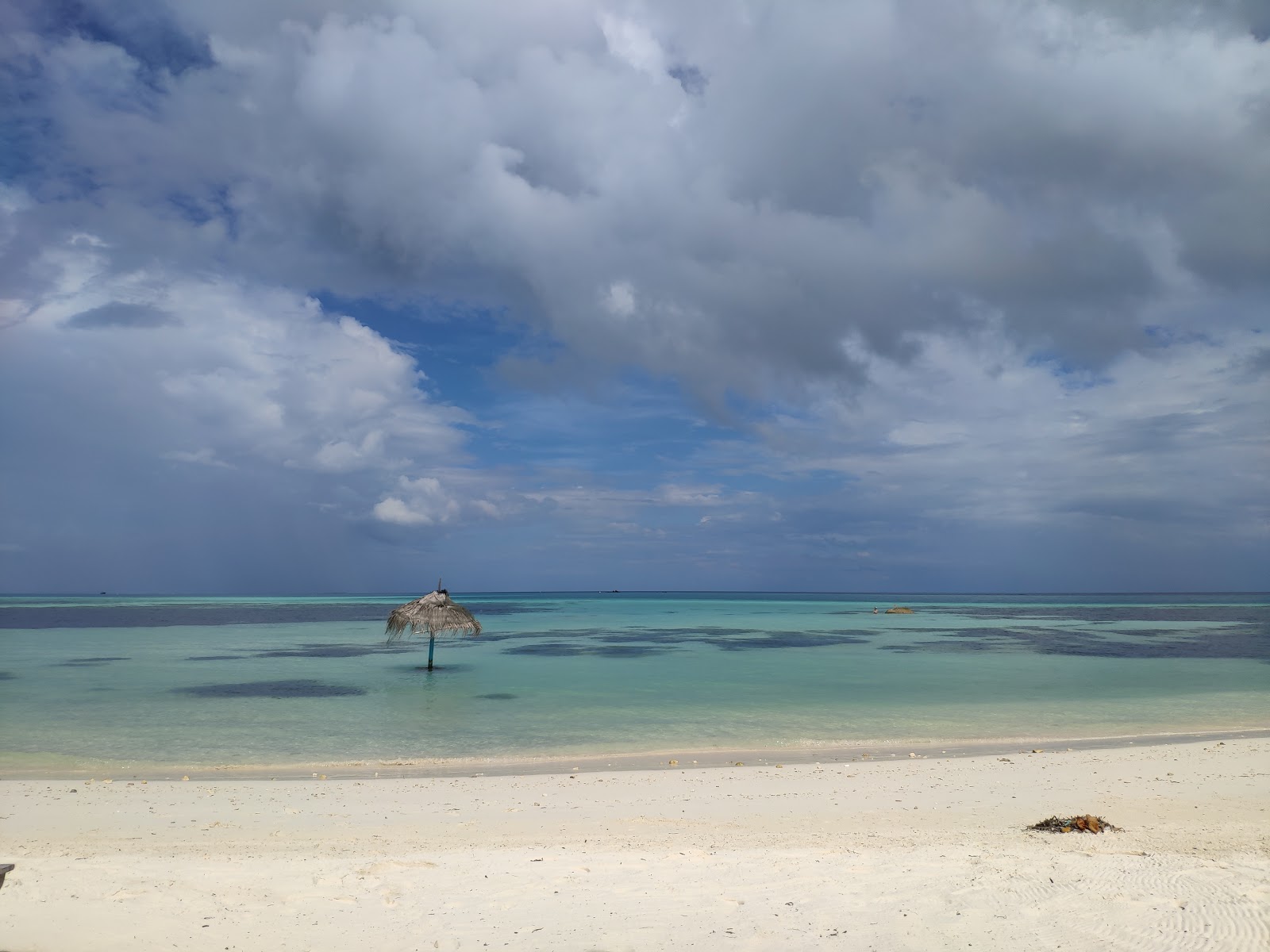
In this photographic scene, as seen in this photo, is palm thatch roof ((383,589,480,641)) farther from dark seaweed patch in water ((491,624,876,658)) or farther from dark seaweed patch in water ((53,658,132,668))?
dark seaweed patch in water ((53,658,132,668))

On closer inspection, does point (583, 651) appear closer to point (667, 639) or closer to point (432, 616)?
point (667, 639)

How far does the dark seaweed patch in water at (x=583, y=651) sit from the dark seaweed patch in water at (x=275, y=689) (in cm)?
1030

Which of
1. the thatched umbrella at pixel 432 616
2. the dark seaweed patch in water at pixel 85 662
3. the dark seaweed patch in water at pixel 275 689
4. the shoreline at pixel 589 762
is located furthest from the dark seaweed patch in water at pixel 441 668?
the shoreline at pixel 589 762

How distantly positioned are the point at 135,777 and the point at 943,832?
10462mm

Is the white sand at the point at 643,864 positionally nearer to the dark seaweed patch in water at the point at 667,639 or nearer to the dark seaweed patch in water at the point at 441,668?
the dark seaweed patch in water at the point at 441,668

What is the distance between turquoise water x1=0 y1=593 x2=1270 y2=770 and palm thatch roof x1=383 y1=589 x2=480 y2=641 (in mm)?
1489

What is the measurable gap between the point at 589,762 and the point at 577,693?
303 inches

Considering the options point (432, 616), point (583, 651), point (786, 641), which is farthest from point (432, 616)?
point (786, 641)

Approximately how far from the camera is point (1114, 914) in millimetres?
4988

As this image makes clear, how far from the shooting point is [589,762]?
11.6 meters

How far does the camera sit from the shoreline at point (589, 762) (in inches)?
426

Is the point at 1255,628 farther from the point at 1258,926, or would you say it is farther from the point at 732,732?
the point at 1258,926

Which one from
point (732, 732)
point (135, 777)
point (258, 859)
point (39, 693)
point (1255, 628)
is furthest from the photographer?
point (1255, 628)

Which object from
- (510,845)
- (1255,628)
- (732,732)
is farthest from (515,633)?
(1255,628)
